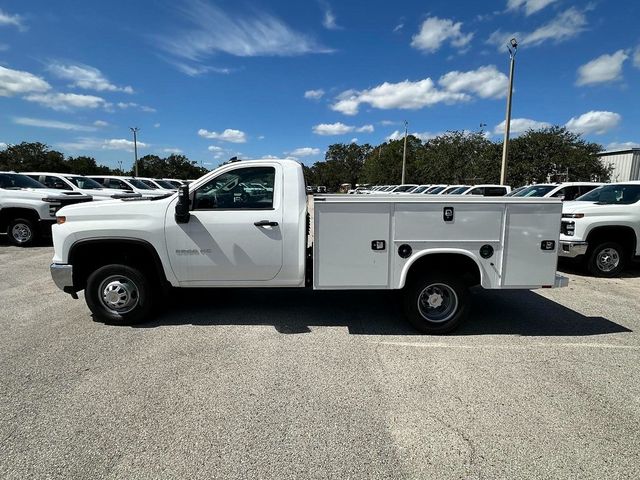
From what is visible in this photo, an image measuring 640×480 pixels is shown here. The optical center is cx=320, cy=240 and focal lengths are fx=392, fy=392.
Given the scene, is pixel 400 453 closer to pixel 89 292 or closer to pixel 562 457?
pixel 562 457

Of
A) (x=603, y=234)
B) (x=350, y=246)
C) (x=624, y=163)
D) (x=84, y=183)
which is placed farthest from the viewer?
(x=624, y=163)

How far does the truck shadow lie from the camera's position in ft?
16.0

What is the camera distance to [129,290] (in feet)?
15.7

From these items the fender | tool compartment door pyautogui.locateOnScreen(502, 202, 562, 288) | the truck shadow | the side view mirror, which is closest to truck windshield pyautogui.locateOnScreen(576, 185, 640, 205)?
the truck shadow

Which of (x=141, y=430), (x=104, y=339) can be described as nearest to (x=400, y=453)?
(x=141, y=430)

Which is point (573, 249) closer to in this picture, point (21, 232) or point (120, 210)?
point (120, 210)

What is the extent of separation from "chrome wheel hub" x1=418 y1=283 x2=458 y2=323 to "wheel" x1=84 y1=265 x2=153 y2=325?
10.9 ft

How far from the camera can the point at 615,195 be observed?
8.33 metres

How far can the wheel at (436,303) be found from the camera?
4.54 m

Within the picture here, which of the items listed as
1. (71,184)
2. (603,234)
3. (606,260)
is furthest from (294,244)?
(71,184)

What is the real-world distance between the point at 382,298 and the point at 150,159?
305ft

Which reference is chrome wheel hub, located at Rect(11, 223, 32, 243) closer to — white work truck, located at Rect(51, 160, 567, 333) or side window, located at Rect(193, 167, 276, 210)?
white work truck, located at Rect(51, 160, 567, 333)

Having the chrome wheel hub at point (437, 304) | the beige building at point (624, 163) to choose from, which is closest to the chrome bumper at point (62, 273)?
the chrome wheel hub at point (437, 304)

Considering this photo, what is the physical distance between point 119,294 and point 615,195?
955 cm
